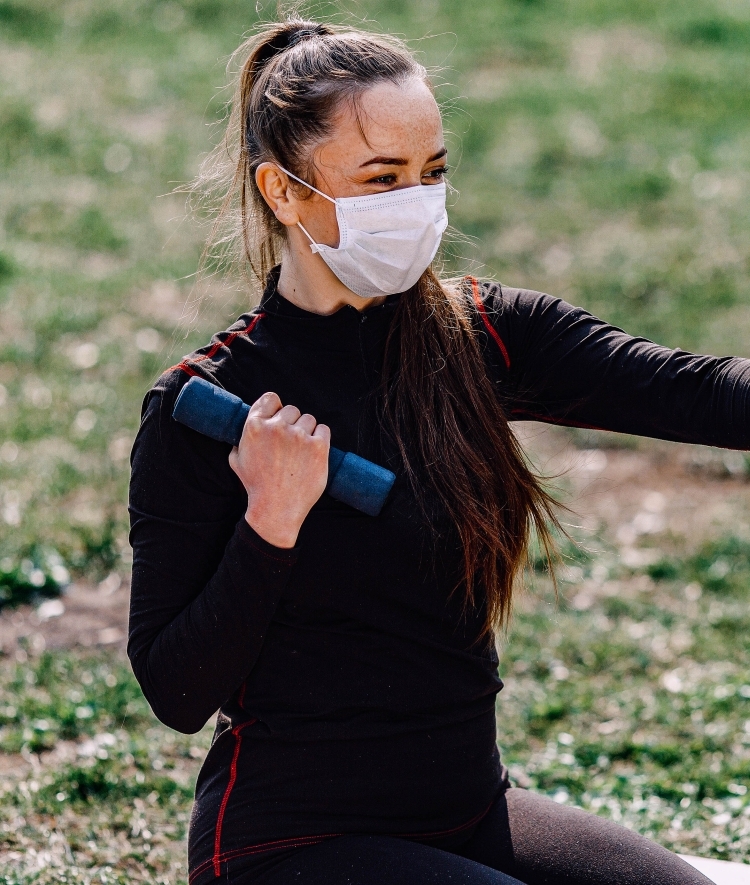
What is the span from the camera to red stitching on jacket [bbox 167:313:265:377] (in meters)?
2.30

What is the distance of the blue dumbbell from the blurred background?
620mm

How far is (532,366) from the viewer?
2535 mm

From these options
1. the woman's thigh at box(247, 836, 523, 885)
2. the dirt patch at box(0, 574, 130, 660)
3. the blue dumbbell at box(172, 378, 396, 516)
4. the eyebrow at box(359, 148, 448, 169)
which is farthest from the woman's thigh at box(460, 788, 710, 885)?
the dirt patch at box(0, 574, 130, 660)

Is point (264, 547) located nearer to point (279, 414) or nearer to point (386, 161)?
point (279, 414)

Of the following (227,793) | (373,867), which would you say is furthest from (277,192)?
(373,867)

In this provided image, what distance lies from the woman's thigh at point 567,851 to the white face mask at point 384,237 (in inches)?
43.9

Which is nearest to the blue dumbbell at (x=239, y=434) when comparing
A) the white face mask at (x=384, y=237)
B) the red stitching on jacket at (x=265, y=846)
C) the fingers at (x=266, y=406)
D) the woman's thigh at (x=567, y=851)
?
the fingers at (x=266, y=406)

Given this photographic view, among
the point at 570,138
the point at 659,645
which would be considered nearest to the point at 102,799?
the point at 659,645

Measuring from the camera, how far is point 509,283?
7820mm

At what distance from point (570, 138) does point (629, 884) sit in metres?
7.76

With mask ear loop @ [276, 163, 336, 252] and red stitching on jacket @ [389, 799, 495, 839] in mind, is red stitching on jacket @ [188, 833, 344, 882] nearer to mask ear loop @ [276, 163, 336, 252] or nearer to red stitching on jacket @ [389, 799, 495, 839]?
red stitching on jacket @ [389, 799, 495, 839]

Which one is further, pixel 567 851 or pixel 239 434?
pixel 567 851

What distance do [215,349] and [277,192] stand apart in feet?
1.17

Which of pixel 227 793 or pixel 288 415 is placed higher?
pixel 288 415
